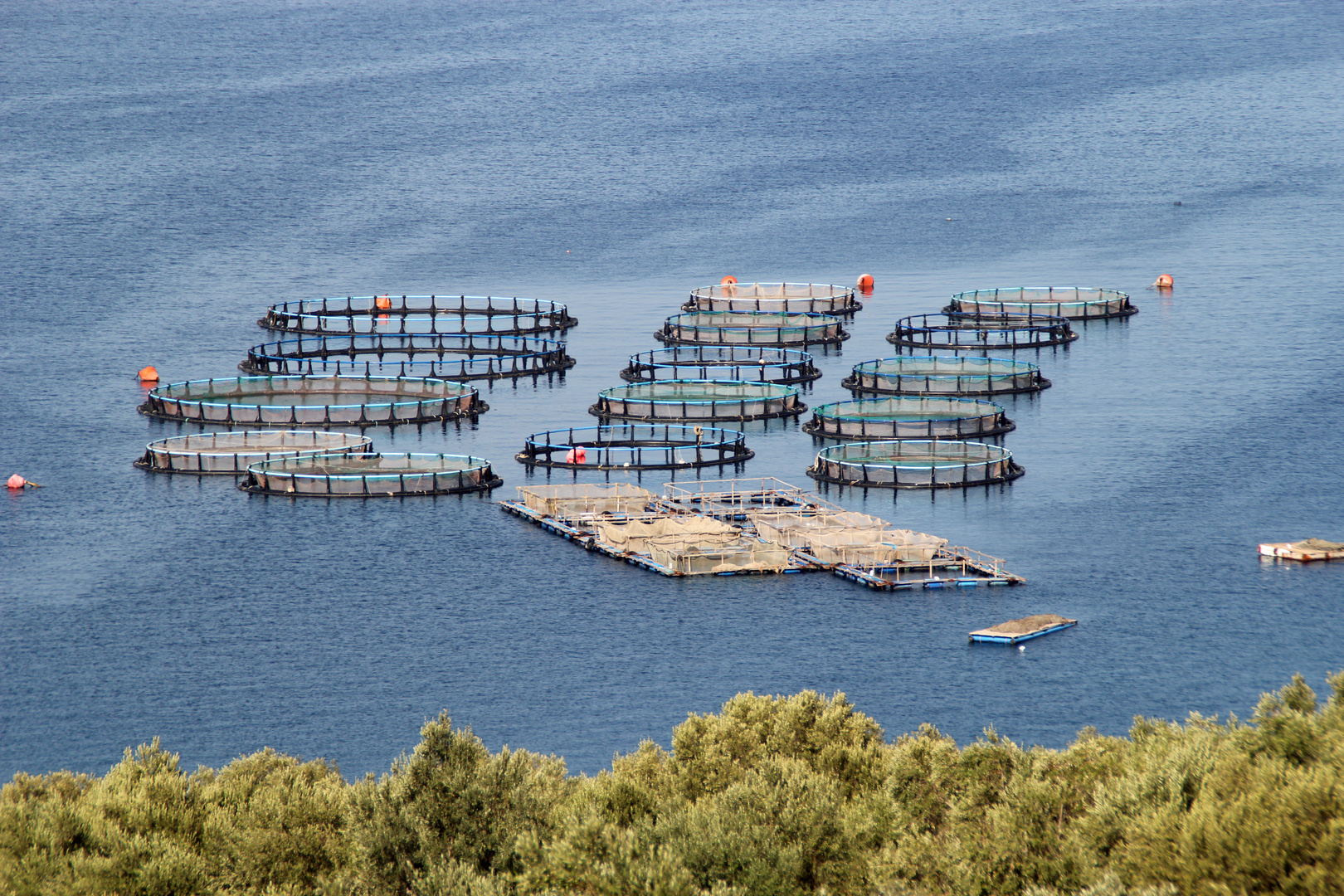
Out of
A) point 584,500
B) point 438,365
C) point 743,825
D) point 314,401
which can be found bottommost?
point 743,825

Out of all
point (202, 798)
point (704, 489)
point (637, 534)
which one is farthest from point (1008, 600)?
point (202, 798)

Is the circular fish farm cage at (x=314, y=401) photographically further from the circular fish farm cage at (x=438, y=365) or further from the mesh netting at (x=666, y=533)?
the mesh netting at (x=666, y=533)

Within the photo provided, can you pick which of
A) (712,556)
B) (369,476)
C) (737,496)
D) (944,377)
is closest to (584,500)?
(737,496)

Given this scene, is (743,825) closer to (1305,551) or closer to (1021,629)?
(1021,629)

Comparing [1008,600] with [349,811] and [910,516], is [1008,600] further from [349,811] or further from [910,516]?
[349,811]

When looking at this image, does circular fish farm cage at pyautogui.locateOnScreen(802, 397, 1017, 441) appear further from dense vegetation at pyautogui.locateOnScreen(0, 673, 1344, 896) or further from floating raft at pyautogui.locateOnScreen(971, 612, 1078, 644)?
dense vegetation at pyautogui.locateOnScreen(0, 673, 1344, 896)
